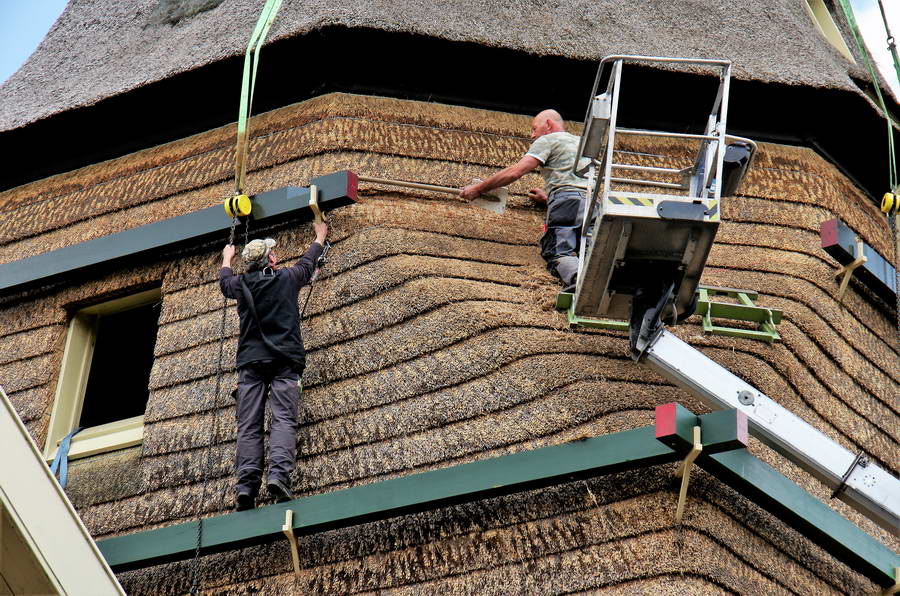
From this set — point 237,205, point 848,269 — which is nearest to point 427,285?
point 237,205

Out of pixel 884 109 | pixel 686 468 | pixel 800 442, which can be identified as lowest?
pixel 686 468

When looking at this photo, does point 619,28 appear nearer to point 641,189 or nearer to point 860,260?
point 641,189

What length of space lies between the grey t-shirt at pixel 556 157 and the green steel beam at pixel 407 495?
170 cm

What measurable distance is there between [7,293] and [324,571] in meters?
2.89

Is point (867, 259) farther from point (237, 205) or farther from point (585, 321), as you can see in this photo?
point (237, 205)

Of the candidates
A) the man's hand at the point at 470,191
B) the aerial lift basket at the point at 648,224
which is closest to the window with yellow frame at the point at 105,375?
the man's hand at the point at 470,191

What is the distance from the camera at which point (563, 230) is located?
21.3 feet

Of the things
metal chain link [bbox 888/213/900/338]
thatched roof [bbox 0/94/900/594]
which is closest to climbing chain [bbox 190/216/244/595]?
Answer: thatched roof [bbox 0/94/900/594]

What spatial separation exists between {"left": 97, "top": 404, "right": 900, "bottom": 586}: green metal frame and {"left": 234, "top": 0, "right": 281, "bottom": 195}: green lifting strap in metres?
1.96

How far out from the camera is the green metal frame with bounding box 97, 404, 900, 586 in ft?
17.3

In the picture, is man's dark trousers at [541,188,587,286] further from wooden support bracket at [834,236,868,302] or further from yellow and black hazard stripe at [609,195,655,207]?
wooden support bracket at [834,236,868,302]

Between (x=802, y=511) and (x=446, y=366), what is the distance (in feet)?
5.51

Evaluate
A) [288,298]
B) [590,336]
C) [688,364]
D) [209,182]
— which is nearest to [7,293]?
[209,182]

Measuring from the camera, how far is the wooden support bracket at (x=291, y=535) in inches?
219
